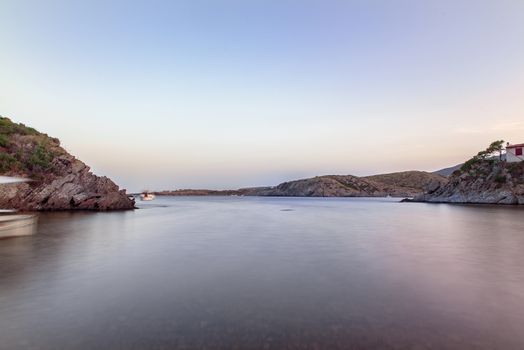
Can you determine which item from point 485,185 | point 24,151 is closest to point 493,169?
point 485,185

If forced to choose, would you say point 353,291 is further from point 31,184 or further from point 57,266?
point 31,184

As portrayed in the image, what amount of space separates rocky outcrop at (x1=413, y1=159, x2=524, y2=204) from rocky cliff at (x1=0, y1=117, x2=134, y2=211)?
355 feet

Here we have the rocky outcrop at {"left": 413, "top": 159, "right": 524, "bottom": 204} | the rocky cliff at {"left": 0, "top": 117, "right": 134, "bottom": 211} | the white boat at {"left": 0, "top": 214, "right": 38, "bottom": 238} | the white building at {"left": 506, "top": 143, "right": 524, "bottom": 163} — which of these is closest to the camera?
the white boat at {"left": 0, "top": 214, "right": 38, "bottom": 238}

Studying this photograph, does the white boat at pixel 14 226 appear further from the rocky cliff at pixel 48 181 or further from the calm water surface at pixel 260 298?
the rocky cliff at pixel 48 181

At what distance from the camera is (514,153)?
104 m

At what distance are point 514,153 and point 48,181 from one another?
132 m

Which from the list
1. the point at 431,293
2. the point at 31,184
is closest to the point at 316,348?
the point at 431,293

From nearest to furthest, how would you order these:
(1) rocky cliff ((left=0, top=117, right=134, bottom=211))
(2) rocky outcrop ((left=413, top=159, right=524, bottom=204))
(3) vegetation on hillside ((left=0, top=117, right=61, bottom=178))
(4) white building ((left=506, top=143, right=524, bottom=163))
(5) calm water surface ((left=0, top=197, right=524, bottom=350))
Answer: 1. (5) calm water surface ((left=0, top=197, right=524, bottom=350))
2. (1) rocky cliff ((left=0, top=117, right=134, bottom=211))
3. (3) vegetation on hillside ((left=0, top=117, right=61, bottom=178))
4. (2) rocky outcrop ((left=413, top=159, right=524, bottom=204))
5. (4) white building ((left=506, top=143, right=524, bottom=163))

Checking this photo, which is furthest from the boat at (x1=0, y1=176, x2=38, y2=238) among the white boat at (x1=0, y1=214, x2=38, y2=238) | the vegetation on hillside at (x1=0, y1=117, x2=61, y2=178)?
the vegetation on hillside at (x1=0, y1=117, x2=61, y2=178)

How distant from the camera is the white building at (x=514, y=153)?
102938 mm

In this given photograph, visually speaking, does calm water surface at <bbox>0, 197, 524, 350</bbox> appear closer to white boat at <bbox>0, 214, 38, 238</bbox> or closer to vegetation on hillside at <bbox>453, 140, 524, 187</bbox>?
white boat at <bbox>0, 214, 38, 238</bbox>

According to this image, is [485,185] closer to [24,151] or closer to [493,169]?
[493,169]

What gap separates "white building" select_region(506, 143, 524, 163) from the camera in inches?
4053

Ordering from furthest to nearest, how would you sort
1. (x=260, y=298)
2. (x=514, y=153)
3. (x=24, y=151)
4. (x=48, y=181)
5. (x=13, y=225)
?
(x=514, y=153)
(x=24, y=151)
(x=48, y=181)
(x=13, y=225)
(x=260, y=298)
